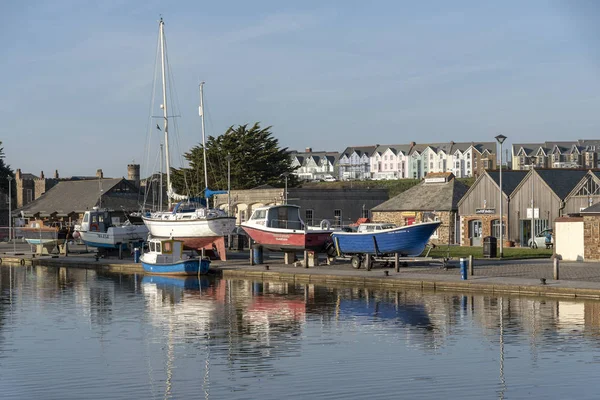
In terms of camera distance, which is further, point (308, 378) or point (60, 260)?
point (60, 260)

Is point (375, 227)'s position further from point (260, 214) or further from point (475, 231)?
point (475, 231)

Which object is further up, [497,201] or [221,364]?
[497,201]

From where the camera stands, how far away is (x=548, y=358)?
24812mm

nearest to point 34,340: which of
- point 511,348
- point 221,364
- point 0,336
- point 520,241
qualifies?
point 0,336

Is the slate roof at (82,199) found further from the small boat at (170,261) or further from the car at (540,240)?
the car at (540,240)

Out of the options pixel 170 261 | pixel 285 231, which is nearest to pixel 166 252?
pixel 170 261

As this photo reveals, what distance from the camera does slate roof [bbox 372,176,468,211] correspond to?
7338 centimetres

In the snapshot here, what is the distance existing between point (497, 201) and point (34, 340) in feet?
148

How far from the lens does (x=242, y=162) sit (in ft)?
358

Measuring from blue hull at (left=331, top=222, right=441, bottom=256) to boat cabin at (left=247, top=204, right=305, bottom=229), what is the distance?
6.38 metres

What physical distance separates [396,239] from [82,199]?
206 ft

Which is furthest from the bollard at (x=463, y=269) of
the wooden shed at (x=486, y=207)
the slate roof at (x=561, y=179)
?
the wooden shed at (x=486, y=207)

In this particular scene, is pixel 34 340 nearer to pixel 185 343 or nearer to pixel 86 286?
pixel 185 343

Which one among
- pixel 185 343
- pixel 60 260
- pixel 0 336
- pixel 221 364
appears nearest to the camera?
pixel 221 364
